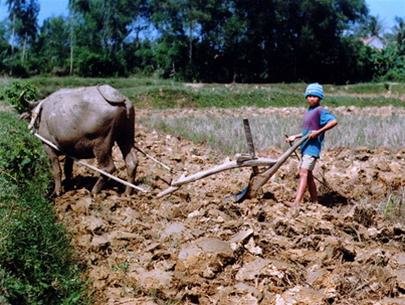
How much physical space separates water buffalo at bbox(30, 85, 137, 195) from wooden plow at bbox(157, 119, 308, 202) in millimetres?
961

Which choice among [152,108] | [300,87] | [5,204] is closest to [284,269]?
[5,204]

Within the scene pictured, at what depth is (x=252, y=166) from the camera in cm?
677

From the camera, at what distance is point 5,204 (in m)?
5.83

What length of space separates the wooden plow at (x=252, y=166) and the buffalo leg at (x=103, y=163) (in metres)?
0.89

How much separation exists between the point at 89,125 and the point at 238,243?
283cm

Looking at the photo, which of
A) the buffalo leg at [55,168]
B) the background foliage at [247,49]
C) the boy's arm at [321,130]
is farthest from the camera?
the background foliage at [247,49]

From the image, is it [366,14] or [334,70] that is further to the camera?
[366,14]

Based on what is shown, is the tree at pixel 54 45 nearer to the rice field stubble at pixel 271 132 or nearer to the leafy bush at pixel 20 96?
the rice field stubble at pixel 271 132

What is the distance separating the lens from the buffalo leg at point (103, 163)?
295 inches

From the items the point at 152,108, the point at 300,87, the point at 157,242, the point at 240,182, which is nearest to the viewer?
the point at 157,242

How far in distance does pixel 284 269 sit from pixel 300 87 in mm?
29799

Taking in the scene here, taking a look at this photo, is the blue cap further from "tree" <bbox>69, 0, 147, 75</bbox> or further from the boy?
"tree" <bbox>69, 0, 147, 75</bbox>

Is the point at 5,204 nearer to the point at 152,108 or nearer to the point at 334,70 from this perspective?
the point at 152,108

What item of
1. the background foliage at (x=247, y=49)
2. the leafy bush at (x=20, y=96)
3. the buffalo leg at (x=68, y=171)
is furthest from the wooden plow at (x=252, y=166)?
the background foliage at (x=247, y=49)
